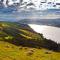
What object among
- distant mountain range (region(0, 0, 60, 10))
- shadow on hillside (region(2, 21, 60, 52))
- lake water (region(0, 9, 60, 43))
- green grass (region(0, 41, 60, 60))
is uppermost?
distant mountain range (region(0, 0, 60, 10))

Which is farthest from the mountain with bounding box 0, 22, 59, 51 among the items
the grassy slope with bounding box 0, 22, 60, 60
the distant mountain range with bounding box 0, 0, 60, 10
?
the distant mountain range with bounding box 0, 0, 60, 10

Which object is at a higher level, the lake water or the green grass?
the lake water

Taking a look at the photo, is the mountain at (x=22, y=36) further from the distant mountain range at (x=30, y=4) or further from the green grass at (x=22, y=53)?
the distant mountain range at (x=30, y=4)

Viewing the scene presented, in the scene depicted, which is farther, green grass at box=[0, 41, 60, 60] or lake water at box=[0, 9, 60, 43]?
lake water at box=[0, 9, 60, 43]

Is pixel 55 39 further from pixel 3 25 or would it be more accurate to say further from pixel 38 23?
pixel 3 25

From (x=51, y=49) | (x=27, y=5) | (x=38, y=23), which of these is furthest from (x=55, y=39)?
(x=27, y=5)

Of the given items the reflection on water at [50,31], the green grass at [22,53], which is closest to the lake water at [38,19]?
the reflection on water at [50,31]

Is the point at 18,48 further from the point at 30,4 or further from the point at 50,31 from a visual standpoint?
the point at 30,4

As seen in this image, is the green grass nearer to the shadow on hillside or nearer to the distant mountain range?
the shadow on hillside
